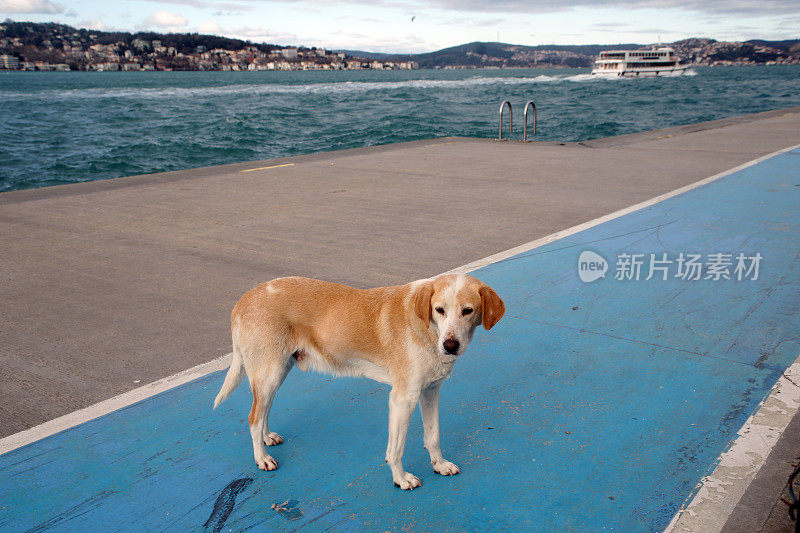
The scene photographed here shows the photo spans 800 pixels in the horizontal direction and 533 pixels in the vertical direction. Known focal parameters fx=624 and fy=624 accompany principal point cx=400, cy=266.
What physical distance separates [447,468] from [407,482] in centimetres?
25

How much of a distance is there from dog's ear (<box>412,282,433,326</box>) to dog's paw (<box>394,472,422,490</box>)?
0.82 meters

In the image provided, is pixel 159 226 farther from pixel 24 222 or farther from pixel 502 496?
pixel 502 496

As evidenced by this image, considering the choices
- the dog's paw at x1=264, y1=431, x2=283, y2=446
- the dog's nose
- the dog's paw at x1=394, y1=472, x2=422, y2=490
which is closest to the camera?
the dog's nose

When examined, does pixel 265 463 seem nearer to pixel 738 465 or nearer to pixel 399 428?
pixel 399 428

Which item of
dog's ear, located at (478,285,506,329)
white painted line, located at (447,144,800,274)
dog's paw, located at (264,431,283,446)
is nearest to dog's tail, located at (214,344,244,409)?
dog's paw, located at (264,431,283,446)

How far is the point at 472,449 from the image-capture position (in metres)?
3.48

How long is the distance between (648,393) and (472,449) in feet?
4.34

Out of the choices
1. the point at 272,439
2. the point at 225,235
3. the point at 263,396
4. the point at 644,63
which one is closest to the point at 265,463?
the point at 272,439

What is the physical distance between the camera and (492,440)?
355cm

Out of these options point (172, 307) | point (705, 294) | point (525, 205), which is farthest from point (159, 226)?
point (705, 294)

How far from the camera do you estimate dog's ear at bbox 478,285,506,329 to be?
2.82 metres

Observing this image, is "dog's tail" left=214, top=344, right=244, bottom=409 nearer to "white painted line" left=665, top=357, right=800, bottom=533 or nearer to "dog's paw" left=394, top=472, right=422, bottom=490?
"dog's paw" left=394, top=472, right=422, bottom=490

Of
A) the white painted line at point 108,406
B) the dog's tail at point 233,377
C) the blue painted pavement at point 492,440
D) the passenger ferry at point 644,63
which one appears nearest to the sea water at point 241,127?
the white painted line at point 108,406

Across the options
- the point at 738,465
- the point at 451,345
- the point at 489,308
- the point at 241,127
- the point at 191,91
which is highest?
the point at 489,308
